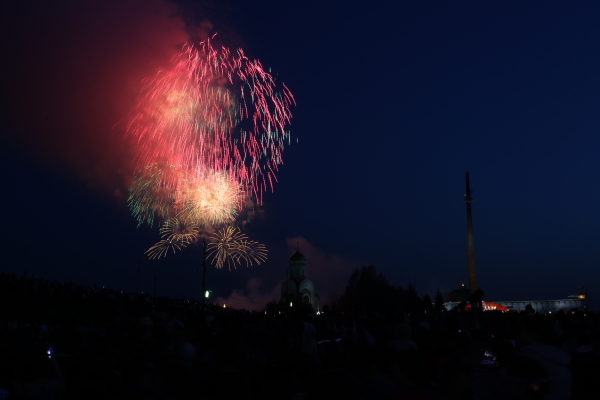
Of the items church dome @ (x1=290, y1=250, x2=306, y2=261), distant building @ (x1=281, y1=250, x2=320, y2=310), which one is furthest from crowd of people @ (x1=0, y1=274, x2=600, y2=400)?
church dome @ (x1=290, y1=250, x2=306, y2=261)

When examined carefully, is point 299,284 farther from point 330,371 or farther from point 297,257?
point 330,371

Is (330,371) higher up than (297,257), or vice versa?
(297,257)

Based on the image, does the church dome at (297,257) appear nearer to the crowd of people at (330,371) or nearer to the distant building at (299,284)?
the distant building at (299,284)

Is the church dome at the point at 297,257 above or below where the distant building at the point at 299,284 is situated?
above

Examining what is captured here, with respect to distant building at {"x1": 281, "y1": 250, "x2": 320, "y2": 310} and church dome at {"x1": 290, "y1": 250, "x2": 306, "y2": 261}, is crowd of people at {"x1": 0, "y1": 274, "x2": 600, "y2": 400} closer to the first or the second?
distant building at {"x1": 281, "y1": 250, "x2": 320, "y2": 310}

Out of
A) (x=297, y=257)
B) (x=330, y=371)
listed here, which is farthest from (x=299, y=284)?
(x=330, y=371)

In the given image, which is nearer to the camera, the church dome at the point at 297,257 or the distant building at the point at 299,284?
the distant building at the point at 299,284

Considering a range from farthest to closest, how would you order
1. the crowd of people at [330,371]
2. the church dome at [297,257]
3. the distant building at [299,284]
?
the church dome at [297,257], the distant building at [299,284], the crowd of people at [330,371]

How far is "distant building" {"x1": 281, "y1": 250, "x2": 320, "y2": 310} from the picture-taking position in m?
90.9

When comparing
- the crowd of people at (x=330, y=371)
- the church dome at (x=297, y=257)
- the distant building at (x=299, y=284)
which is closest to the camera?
the crowd of people at (x=330, y=371)

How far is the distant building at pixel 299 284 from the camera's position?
90875 mm

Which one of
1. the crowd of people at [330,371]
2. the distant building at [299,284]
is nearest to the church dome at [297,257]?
the distant building at [299,284]

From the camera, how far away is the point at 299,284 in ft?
305

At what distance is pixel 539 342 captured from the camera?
4605 millimetres
